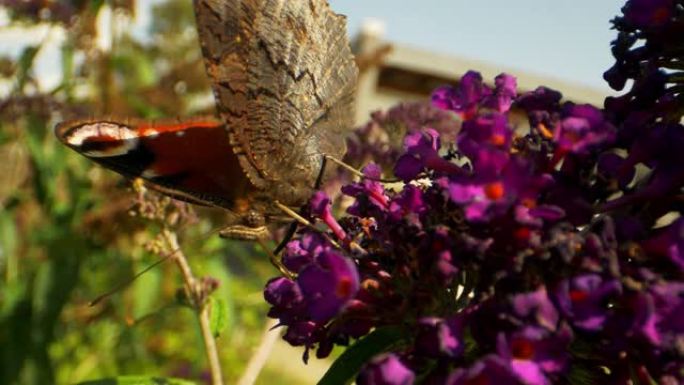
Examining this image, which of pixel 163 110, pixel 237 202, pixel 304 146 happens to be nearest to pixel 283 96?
pixel 304 146

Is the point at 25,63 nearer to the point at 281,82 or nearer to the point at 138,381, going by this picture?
the point at 281,82

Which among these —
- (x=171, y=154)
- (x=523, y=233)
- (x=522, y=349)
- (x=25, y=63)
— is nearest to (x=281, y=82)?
(x=171, y=154)

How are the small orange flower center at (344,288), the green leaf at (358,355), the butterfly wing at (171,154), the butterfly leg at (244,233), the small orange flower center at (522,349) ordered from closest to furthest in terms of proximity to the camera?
the small orange flower center at (522,349) → the small orange flower center at (344,288) → the green leaf at (358,355) → the butterfly wing at (171,154) → the butterfly leg at (244,233)

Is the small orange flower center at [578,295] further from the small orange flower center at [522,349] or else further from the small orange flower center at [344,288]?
the small orange flower center at [344,288]

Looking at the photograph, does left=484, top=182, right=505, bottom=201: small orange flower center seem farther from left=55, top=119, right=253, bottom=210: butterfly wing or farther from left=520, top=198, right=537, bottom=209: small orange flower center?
left=55, top=119, right=253, bottom=210: butterfly wing

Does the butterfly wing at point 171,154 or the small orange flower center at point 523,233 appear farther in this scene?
the butterfly wing at point 171,154

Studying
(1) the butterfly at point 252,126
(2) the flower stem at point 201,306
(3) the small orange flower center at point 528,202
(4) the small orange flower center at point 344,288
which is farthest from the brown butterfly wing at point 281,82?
(3) the small orange flower center at point 528,202

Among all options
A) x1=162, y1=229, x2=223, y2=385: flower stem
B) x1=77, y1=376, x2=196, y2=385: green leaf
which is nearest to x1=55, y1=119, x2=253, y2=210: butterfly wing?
x1=162, y1=229, x2=223, y2=385: flower stem
